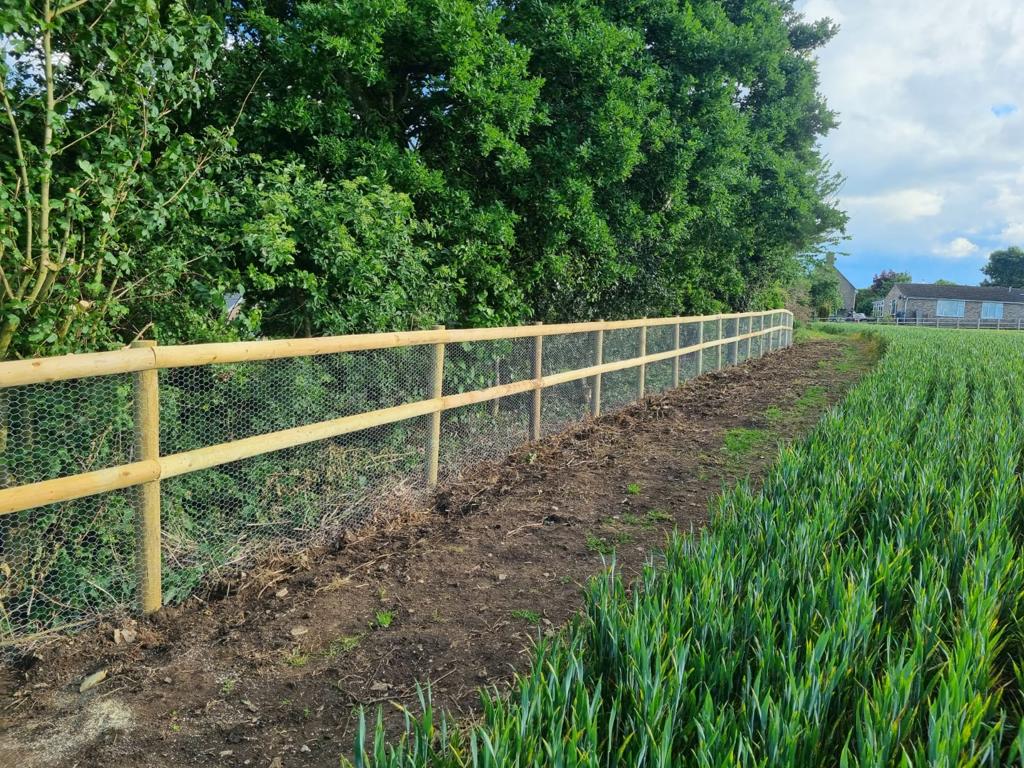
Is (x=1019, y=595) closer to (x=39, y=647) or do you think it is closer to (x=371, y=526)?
(x=371, y=526)

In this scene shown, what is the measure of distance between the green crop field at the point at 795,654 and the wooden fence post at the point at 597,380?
4.51 metres

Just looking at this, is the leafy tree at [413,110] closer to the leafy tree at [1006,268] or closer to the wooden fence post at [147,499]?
the wooden fence post at [147,499]

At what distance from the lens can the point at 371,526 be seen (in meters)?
4.62

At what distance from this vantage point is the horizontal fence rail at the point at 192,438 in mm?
2973

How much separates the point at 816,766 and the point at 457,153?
6.26 m

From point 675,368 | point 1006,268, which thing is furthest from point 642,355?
point 1006,268

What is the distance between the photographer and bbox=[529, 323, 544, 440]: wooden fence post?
691cm

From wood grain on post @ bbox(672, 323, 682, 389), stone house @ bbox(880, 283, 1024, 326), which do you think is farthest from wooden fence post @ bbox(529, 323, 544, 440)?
stone house @ bbox(880, 283, 1024, 326)

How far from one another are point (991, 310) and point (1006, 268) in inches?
1287

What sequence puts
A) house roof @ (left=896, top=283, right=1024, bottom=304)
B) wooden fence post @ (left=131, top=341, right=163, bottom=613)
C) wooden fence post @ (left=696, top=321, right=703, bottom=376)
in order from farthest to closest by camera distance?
house roof @ (left=896, top=283, right=1024, bottom=304) < wooden fence post @ (left=696, top=321, right=703, bottom=376) < wooden fence post @ (left=131, top=341, right=163, bottom=613)

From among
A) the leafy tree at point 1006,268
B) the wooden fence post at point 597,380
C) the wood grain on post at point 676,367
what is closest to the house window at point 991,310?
the leafy tree at point 1006,268

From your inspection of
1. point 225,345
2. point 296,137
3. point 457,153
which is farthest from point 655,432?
point 225,345

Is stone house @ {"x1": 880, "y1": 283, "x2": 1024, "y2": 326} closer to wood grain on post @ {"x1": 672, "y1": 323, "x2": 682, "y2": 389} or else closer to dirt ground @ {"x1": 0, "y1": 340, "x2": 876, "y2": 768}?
wood grain on post @ {"x1": 672, "y1": 323, "x2": 682, "y2": 389}

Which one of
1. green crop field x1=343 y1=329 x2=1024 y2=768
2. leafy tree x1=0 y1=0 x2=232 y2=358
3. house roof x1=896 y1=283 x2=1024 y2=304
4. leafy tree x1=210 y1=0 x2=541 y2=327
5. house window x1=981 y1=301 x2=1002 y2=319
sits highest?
house roof x1=896 y1=283 x2=1024 y2=304
